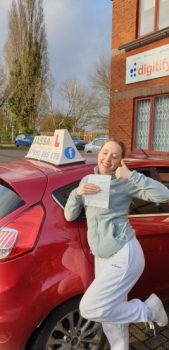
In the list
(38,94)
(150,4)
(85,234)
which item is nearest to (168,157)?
(150,4)

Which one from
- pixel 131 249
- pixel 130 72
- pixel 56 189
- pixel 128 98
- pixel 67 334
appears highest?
pixel 130 72

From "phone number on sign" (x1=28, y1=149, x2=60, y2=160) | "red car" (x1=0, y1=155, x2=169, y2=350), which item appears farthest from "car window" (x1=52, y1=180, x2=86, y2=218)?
"phone number on sign" (x1=28, y1=149, x2=60, y2=160)

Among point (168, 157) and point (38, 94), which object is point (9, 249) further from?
point (38, 94)

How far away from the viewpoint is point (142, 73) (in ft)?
30.1

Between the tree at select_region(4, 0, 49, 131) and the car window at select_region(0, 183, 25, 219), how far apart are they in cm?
3871

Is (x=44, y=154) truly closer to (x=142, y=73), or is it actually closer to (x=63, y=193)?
(x=63, y=193)

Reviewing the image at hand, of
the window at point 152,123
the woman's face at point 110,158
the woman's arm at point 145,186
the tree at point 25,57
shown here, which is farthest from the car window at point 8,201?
the tree at point 25,57

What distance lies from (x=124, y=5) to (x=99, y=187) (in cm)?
929

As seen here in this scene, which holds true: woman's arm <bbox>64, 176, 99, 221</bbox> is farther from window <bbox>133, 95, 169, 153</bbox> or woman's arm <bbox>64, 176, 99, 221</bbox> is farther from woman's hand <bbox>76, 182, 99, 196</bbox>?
window <bbox>133, 95, 169, 153</bbox>

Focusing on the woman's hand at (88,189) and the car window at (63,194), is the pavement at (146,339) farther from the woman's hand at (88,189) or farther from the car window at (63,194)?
the woman's hand at (88,189)

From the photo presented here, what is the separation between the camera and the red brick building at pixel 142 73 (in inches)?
340

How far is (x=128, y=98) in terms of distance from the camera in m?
9.75

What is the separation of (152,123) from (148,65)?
65.0 inches

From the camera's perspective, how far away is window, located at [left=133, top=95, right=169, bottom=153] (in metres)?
9.05
